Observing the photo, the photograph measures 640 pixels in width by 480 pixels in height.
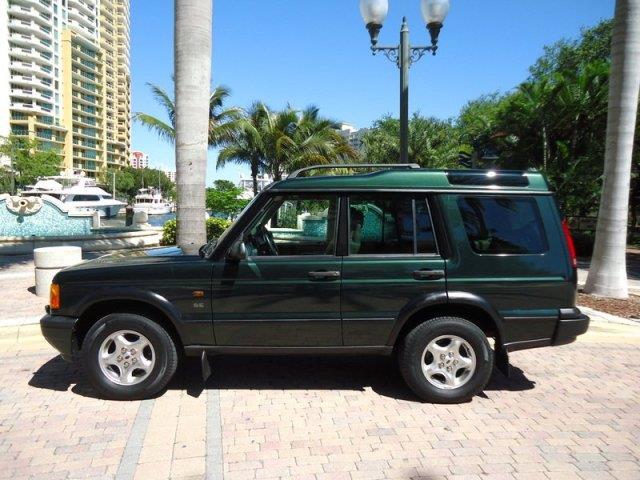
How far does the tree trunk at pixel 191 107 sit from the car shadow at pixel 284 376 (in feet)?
10.3

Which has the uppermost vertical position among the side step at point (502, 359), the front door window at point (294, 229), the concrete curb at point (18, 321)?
the front door window at point (294, 229)

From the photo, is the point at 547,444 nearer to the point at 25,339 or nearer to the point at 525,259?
the point at 525,259

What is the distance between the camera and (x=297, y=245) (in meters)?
4.26

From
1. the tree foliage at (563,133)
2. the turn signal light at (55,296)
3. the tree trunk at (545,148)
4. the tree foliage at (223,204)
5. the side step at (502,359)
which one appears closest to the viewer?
the turn signal light at (55,296)

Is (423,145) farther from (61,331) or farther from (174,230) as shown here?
(61,331)

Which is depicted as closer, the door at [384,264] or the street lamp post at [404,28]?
the door at [384,264]

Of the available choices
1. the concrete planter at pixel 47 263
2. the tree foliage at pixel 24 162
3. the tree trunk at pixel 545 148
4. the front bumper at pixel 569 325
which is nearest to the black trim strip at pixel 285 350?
the front bumper at pixel 569 325

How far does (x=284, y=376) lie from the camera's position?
190 inches

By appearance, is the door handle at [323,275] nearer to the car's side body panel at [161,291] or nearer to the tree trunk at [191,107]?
the car's side body panel at [161,291]

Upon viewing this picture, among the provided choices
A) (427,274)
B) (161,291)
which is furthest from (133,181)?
(427,274)

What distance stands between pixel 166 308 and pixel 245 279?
699mm

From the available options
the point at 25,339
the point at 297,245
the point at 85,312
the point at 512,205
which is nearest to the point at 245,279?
the point at 297,245

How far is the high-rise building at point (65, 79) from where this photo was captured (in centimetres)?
7881

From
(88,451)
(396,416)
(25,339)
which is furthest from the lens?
(25,339)
